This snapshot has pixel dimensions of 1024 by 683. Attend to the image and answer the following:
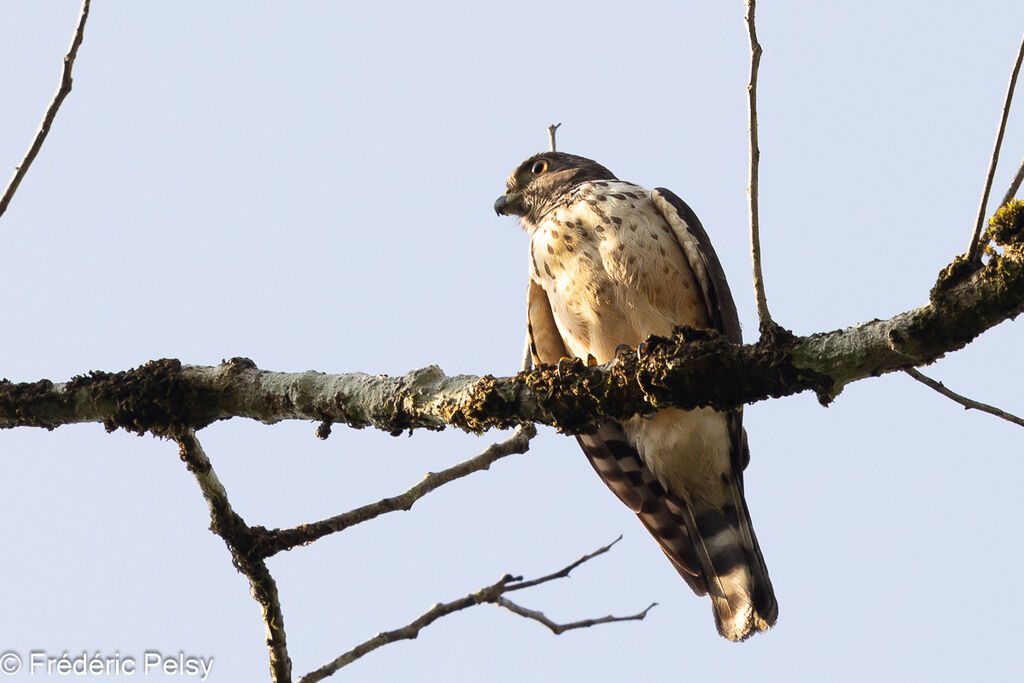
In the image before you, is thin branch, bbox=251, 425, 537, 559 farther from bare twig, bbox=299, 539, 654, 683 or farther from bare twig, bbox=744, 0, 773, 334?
bare twig, bbox=744, 0, 773, 334

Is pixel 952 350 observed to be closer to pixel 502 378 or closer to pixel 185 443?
pixel 502 378

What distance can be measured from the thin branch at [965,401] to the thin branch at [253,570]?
7.70 feet

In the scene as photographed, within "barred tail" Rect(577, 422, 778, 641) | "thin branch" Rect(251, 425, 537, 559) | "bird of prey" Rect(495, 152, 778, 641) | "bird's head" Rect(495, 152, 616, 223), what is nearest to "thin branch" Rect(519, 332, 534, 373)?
"bird of prey" Rect(495, 152, 778, 641)

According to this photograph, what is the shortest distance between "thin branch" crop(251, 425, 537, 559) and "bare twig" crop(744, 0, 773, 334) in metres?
1.12

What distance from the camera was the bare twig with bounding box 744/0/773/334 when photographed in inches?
122

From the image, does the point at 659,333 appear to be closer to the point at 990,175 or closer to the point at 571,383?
the point at 571,383

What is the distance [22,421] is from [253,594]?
4.23ft

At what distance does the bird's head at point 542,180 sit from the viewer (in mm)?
6633

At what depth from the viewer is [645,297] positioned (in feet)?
17.0

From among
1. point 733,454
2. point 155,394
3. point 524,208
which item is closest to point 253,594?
point 155,394

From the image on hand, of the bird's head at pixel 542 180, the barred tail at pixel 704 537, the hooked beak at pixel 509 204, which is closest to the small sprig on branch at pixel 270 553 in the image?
the barred tail at pixel 704 537

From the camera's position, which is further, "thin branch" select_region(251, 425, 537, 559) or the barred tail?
the barred tail

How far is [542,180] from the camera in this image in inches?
269

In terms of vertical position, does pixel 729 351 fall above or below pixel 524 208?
below
